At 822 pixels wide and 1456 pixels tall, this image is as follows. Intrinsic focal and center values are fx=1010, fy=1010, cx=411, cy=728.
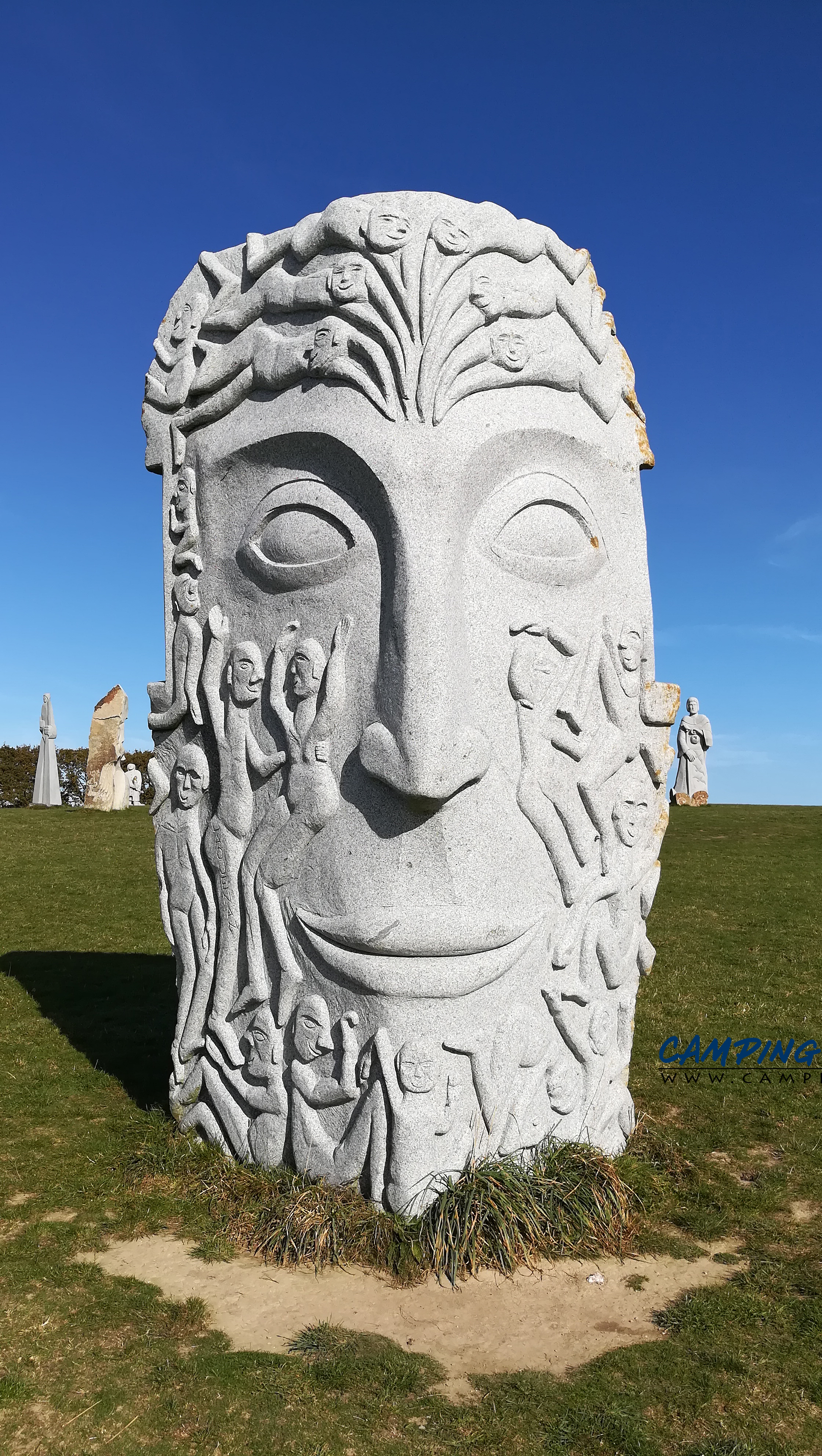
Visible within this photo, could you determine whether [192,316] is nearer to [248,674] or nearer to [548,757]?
[248,674]

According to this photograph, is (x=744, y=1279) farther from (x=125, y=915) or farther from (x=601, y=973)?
(x=125, y=915)

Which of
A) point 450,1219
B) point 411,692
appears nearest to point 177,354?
point 411,692

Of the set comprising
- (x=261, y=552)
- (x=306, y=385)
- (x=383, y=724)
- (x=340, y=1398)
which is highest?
(x=306, y=385)

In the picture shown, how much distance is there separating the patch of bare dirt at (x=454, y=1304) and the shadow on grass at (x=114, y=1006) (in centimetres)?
179

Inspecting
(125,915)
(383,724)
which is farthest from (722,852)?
(383,724)

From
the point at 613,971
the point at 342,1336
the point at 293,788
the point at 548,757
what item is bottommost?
the point at 342,1336

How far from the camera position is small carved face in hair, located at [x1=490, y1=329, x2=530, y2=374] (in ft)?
14.5

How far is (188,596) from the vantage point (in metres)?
4.93

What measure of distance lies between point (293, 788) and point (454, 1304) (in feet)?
7.12

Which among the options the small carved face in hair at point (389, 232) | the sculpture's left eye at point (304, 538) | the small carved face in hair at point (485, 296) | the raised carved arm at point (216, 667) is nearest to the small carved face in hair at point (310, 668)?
the sculpture's left eye at point (304, 538)

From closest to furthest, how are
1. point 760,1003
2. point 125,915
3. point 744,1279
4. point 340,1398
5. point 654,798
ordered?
point 340,1398 < point 744,1279 < point 654,798 < point 760,1003 < point 125,915

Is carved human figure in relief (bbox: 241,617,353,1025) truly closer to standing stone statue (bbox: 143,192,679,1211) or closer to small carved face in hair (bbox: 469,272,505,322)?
standing stone statue (bbox: 143,192,679,1211)

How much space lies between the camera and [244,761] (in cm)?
472

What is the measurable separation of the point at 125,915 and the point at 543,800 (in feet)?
26.7
